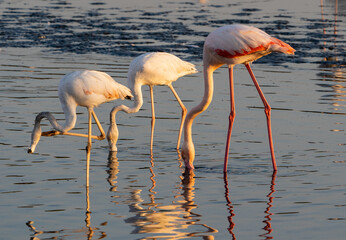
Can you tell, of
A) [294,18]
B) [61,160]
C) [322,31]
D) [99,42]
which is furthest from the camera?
[294,18]

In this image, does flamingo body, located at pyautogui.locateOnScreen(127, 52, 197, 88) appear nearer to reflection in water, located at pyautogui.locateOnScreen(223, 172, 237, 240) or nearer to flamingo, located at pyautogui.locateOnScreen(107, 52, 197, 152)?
flamingo, located at pyautogui.locateOnScreen(107, 52, 197, 152)

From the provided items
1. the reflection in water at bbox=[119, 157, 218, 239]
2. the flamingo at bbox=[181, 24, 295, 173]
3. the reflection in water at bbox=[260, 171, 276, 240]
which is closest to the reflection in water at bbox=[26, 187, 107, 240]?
the reflection in water at bbox=[119, 157, 218, 239]

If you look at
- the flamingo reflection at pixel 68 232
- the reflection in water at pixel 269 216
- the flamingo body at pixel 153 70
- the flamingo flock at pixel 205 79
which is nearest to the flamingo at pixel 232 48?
the flamingo flock at pixel 205 79

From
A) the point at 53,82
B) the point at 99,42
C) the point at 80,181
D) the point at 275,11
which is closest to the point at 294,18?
the point at 275,11

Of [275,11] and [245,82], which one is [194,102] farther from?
[275,11]

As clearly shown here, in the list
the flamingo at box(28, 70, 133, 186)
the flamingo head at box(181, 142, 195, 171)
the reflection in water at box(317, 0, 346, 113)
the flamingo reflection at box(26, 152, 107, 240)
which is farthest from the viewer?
Result: the reflection in water at box(317, 0, 346, 113)

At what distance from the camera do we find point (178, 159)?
933 centimetres

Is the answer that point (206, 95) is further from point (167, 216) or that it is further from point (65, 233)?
point (65, 233)

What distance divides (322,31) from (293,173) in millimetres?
13294

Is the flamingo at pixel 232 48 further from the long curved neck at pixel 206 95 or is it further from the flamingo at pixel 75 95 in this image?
the flamingo at pixel 75 95

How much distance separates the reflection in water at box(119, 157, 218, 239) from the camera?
21.1 ft

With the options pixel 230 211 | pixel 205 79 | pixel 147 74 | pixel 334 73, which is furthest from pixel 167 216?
pixel 334 73

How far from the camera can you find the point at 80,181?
8.06 meters

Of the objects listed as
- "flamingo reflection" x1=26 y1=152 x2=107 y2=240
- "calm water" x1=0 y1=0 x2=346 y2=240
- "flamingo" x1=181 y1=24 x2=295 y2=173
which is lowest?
"flamingo reflection" x1=26 y1=152 x2=107 y2=240
